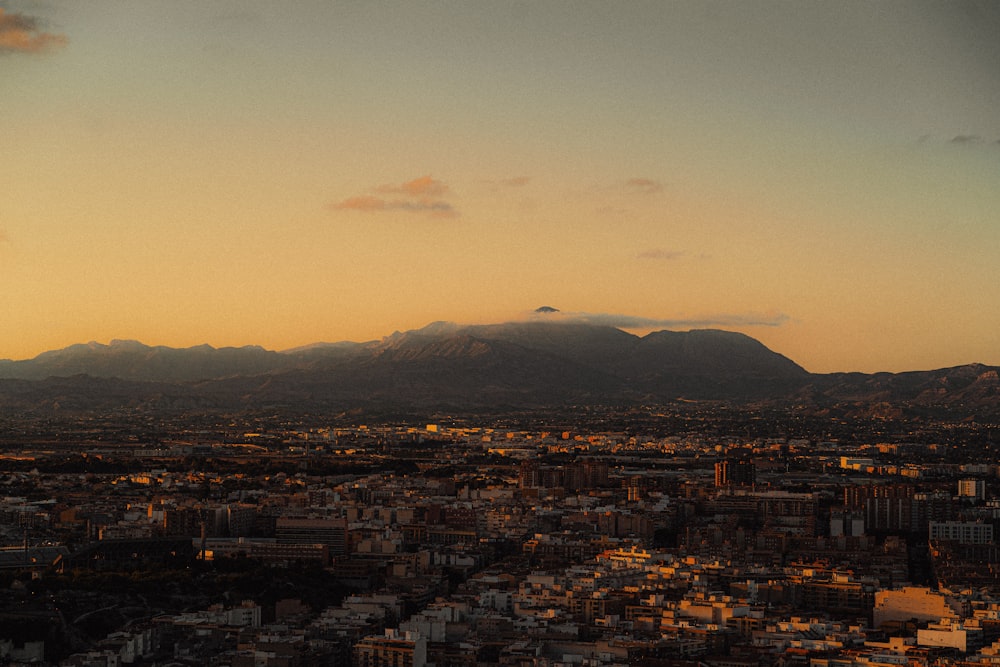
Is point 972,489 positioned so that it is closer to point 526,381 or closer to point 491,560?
point 491,560

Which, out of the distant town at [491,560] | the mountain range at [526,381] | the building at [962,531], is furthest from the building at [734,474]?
the mountain range at [526,381]

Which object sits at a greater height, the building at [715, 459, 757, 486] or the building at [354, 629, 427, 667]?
the building at [715, 459, 757, 486]

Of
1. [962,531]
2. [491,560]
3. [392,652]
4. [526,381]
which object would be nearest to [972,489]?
[962,531]

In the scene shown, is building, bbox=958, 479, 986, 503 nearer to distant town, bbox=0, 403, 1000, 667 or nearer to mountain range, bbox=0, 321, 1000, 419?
distant town, bbox=0, 403, 1000, 667

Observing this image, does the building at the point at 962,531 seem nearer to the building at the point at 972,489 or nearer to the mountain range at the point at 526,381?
the building at the point at 972,489

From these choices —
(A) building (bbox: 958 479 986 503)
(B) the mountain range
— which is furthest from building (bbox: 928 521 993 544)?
(B) the mountain range

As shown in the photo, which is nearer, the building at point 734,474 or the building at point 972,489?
the building at point 972,489
